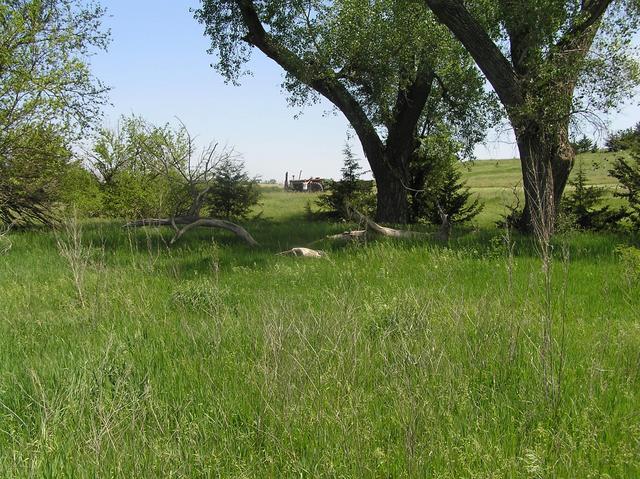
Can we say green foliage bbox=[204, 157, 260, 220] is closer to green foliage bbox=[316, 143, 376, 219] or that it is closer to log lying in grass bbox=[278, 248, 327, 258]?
green foliage bbox=[316, 143, 376, 219]

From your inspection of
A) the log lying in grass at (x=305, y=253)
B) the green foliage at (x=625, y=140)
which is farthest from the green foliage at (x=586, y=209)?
the log lying in grass at (x=305, y=253)

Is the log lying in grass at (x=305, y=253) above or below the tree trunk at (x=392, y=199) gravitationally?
below

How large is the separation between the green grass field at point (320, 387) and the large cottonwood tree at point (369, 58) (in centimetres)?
918

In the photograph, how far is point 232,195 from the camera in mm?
25156

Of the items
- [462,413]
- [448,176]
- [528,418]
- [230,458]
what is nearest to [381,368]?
[462,413]

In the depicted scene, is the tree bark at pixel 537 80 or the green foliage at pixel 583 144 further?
the green foliage at pixel 583 144

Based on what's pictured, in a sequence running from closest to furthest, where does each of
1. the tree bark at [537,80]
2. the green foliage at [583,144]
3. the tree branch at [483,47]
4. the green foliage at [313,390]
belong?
the green foliage at [313,390] < the tree bark at [537,80] < the tree branch at [483,47] < the green foliage at [583,144]

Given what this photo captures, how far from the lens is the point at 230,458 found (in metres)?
3.11

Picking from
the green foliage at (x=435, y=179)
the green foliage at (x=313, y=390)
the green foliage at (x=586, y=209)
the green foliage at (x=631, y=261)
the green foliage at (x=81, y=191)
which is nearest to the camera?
the green foliage at (x=313, y=390)

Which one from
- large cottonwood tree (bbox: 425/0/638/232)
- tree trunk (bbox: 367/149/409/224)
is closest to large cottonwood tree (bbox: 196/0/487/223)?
tree trunk (bbox: 367/149/409/224)

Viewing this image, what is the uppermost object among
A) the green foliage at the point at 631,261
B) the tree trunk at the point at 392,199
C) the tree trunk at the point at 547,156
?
the tree trunk at the point at 547,156

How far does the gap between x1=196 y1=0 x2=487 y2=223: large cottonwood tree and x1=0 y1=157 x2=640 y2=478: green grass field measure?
9.18m

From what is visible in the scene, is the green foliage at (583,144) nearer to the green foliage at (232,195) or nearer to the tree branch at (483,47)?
the tree branch at (483,47)

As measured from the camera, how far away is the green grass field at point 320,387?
298 centimetres
